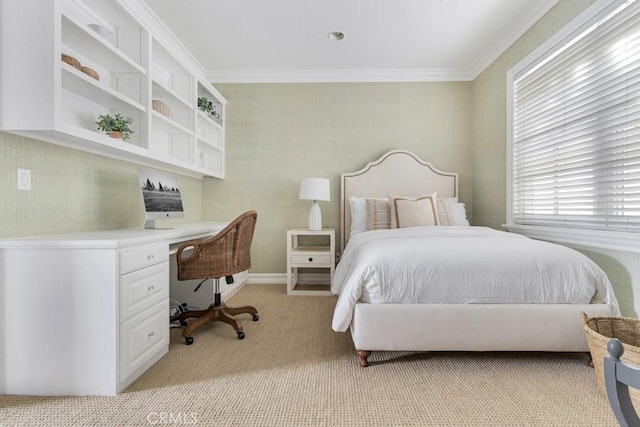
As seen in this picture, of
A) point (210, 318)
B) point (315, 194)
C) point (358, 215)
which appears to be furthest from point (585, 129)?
point (210, 318)

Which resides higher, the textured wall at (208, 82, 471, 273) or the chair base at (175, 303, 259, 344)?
the textured wall at (208, 82, 471, 273)

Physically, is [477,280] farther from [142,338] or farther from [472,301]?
[142,338]

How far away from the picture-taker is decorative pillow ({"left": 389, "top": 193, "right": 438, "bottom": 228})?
3006 millimetres

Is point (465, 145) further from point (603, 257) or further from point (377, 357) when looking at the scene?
point (377, 357)

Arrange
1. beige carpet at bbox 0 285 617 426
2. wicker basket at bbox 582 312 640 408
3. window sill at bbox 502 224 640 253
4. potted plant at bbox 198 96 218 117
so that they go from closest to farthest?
beige carpet at bbox 0 285 617 426, wicker basket at bbox 582 312 640 408, window sill at bbox 502 224 640 253, potted plant at bbox 198 96 218 117

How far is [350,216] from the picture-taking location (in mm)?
3656

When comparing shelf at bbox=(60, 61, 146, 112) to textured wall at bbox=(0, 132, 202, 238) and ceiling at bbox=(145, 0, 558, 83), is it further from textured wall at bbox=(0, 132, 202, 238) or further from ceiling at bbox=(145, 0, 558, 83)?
ceiling at bbox=(145, 0, 558, 83)

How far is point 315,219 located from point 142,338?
2072 mm

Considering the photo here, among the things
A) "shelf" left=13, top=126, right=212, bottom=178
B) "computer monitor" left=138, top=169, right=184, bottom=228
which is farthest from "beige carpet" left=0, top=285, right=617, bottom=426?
"shelf" left=13, top=126, right=212, bottom=178

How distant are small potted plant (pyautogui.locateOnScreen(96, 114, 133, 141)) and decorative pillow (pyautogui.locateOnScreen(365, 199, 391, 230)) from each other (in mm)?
2235

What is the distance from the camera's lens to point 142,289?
171 centimetres

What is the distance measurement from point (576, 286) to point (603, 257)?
58cm

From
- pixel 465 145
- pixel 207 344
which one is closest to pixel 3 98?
pixel 207 344

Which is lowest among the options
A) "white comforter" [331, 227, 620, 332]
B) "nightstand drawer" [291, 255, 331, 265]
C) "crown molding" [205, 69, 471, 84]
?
"nightstand drawer" [291, 255, 331, 265]
